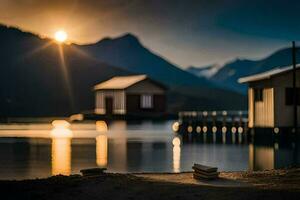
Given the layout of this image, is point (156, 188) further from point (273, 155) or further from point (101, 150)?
point (101, 150)

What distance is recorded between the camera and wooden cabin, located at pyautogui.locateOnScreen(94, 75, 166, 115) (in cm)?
8462

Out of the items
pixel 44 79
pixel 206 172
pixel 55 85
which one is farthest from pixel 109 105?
pixel 44 79

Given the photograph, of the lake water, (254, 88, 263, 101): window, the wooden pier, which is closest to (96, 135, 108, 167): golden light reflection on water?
the lake water

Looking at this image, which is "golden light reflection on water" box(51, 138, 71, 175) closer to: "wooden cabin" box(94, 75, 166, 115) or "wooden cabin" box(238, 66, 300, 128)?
"wooden cabin" box(238, 66, 300, 128)

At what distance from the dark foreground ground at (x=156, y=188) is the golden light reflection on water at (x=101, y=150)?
11.9 meters

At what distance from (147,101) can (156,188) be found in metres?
68.7

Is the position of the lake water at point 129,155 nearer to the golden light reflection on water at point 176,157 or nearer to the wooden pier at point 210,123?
the golden light reflection on water at point 176,157

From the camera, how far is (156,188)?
17688 mm

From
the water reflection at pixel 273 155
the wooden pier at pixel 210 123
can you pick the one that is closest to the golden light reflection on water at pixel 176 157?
the water reflection at pixel 273 155

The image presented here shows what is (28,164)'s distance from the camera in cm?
3175

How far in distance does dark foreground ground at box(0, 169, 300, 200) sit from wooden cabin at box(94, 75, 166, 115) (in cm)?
6331

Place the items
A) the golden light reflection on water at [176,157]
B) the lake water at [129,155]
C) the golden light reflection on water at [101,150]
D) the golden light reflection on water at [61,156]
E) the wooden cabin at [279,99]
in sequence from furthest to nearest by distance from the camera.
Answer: the wooden cabin at [279,99], the golden light reflection on water at [101,150], the lake water at [129,155], the golden light reflection on water at [176,157], the golden light reflection on water at [61,156]

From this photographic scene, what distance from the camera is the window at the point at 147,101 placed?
8594 centimetres

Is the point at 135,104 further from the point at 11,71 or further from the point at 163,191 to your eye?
the point at 11,71
